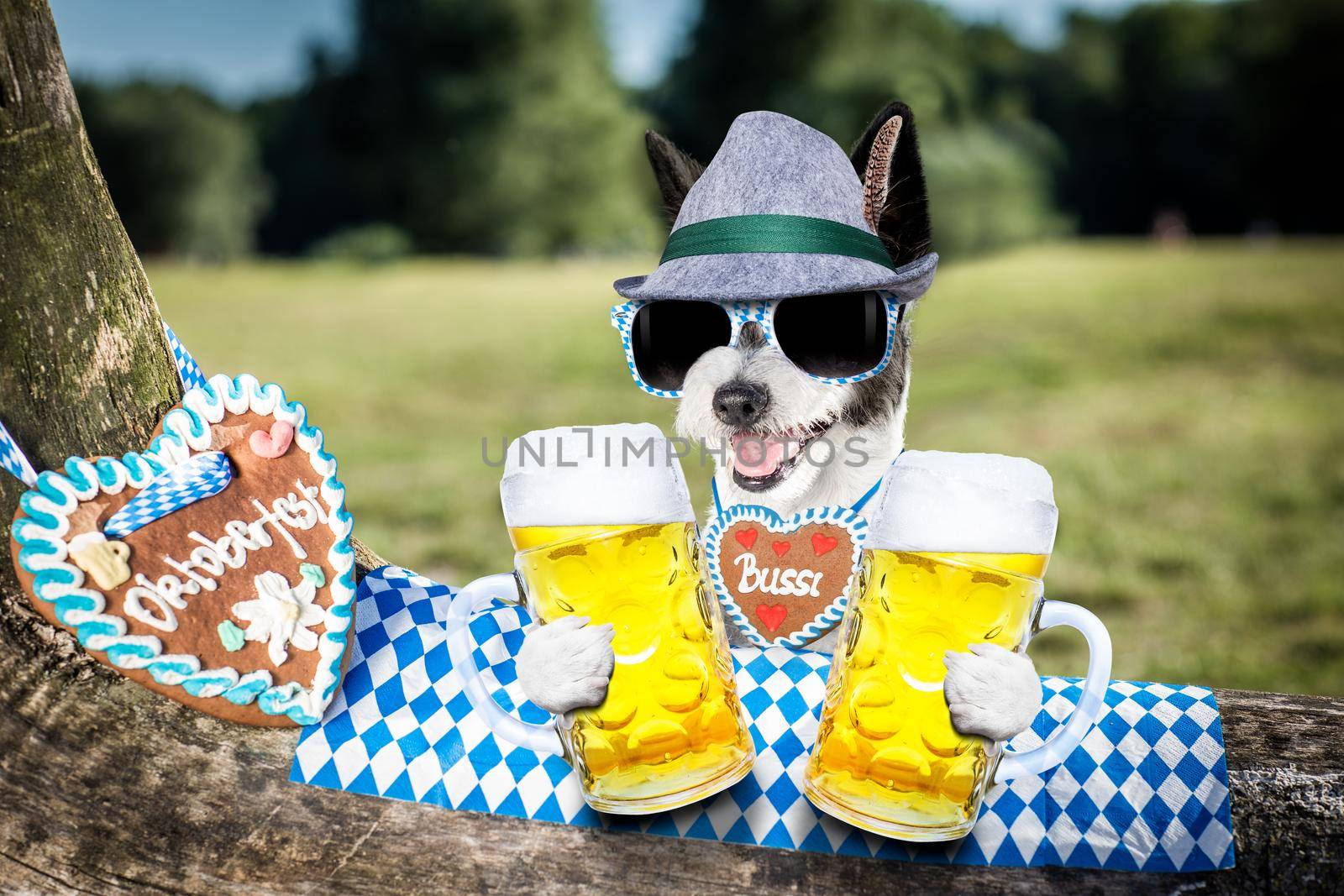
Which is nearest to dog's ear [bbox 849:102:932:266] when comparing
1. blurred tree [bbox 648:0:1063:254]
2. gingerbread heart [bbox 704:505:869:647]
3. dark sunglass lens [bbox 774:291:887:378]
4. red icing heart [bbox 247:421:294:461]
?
blurred tree [bbox 648:0:1063:254]

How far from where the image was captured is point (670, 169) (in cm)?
162

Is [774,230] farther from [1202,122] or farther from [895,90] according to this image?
[1202,122]

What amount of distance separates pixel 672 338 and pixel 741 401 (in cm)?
14

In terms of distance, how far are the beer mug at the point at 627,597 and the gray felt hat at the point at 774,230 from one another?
0.91 ft

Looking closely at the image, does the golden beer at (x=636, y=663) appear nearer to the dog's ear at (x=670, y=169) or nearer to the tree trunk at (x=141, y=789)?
the tree trunk at (x=141, y=789)

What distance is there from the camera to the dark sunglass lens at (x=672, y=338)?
1.38 metres

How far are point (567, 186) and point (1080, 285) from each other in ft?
24.7

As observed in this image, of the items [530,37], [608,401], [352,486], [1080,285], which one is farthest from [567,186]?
[352,486]

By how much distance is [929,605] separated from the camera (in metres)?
1.07

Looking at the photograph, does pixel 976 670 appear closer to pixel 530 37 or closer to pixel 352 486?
pixel 352 486

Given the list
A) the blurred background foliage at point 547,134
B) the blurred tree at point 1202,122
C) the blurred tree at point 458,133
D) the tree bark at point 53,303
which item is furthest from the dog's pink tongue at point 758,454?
the blurred tree at point 1202,122

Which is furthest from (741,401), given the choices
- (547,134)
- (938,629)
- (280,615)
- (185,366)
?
(547,134)

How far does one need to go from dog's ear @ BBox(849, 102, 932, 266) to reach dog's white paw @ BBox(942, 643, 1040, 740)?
0.72m

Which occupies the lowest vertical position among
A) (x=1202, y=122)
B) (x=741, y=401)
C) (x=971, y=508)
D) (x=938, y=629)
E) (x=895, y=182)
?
(x=938, y=629)
